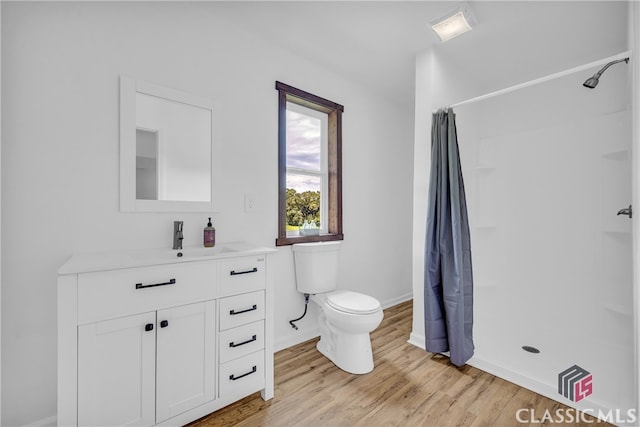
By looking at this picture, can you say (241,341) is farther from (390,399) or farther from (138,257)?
(390,399)

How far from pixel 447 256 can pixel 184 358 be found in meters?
1.79

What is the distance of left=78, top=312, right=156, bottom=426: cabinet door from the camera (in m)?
1.19

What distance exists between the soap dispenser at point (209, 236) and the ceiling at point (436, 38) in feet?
4.76

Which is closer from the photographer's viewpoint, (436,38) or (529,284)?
(436,38)

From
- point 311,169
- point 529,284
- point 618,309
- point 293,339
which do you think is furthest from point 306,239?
point 618,309

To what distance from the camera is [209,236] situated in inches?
73.0

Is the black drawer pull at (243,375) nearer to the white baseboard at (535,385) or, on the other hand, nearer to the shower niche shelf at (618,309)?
the white baseboard at (535,385)

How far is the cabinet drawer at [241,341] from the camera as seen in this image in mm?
1554

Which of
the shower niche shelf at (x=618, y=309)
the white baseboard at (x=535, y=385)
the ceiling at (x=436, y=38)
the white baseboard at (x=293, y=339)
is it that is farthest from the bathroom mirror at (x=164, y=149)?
the shower niche shelf at (x=618, y=309)

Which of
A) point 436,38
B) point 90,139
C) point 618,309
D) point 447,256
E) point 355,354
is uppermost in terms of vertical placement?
point 436,38

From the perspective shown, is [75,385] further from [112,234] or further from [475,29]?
[475,29]

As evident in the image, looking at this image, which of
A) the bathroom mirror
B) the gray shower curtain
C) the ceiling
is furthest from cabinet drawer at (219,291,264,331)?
the ceiling

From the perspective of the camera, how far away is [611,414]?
A: 1504 millimetres

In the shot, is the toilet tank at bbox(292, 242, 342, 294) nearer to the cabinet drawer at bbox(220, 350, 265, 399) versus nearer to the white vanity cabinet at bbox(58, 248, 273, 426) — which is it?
the white vanity cabinet at bbox(58, 248, 273, 426)
